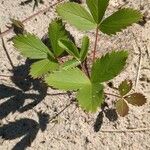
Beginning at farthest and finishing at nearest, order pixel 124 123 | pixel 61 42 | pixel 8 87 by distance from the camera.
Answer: pixel 8 87, pixel 124 123, pixel 61 42

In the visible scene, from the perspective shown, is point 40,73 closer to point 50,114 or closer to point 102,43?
point 50,114

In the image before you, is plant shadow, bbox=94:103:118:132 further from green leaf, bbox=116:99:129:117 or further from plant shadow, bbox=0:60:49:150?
plant shadow, bbox=0:60:49:150

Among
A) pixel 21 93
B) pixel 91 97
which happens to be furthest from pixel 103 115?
pixel 21 93

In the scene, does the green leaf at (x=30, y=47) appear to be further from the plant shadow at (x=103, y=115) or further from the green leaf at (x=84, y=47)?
the plant shadow at (x=103, y=115)

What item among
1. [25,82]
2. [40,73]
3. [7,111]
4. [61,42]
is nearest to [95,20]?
[61,42]

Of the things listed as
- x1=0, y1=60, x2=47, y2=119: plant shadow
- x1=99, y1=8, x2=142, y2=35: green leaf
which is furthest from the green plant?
x1=0, y1=60, x2=47, y2=119: plant shadow

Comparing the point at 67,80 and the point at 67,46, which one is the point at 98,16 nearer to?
the point at 67,46
